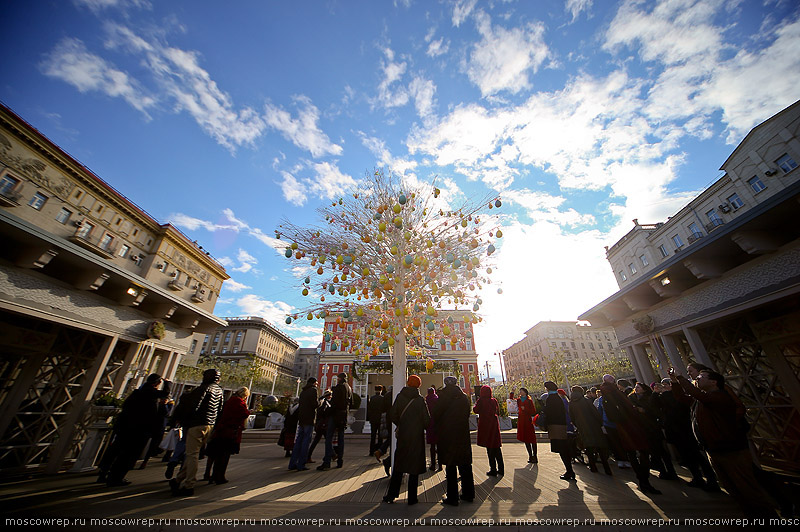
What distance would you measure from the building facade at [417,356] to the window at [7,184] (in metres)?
23.4

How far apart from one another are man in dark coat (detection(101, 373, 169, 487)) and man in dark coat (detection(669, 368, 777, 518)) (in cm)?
844

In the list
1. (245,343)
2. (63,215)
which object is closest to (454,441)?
(63,215)

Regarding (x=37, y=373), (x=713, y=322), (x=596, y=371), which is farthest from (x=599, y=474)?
(x=596, y=371)

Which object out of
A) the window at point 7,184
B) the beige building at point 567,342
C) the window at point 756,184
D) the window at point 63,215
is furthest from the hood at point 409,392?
the beige building at point 567,342

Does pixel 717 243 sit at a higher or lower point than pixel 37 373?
higher

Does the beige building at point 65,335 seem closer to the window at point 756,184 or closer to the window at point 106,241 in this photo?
the window at point 106,241

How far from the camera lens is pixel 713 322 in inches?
260

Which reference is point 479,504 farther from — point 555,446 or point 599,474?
point 599,474

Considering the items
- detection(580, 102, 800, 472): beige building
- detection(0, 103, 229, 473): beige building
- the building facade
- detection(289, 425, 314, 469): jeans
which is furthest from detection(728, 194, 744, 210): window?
detection(0, 103, 229, 473): beige building

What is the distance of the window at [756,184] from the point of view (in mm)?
19523

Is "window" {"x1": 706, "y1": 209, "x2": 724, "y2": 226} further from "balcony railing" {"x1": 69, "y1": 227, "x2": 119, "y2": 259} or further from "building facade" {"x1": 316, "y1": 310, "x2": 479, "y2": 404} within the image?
"balcony railing" {"x1": 69, "y1": 227, "x2": 119, "y2": 259}

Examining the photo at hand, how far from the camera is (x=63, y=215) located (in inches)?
873

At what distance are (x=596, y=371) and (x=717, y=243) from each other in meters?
38.3

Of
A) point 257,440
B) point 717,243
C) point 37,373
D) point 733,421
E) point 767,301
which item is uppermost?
point 717,243
